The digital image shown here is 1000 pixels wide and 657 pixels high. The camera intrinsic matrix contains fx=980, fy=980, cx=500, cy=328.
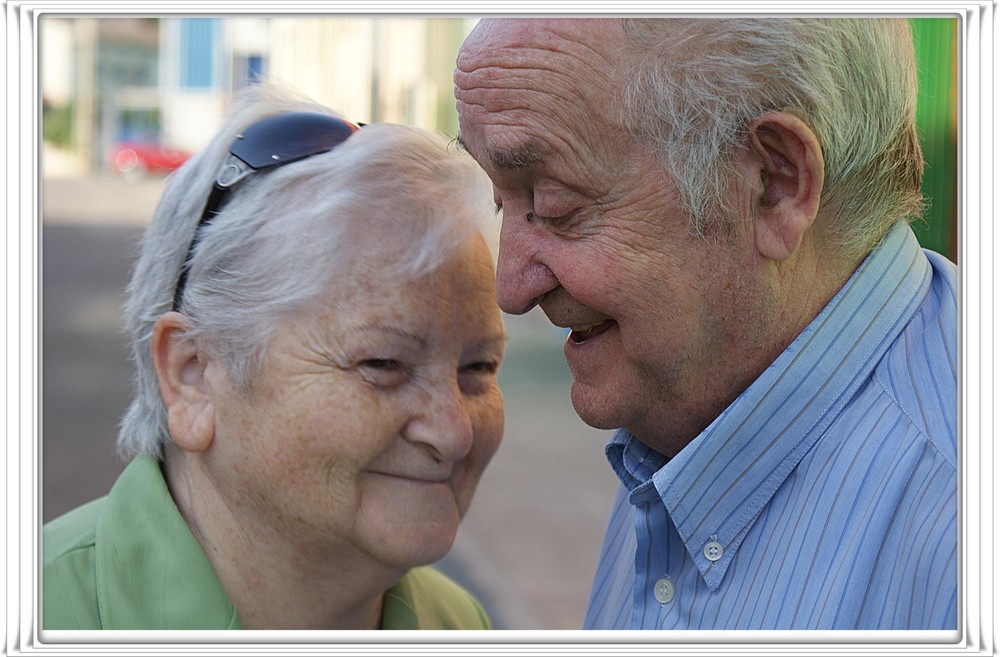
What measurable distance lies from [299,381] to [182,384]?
0.28m

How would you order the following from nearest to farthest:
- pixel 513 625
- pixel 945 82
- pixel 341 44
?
1. pixel 945 82
2. pixel 513 625
3. pixel 341 44

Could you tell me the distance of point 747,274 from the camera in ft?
4.91

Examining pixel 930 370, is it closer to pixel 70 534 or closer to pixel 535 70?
pixel 535 70

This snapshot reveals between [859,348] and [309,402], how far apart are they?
959 millimetres

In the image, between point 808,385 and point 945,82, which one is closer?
point 808,385

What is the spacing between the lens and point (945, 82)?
92.4 inches

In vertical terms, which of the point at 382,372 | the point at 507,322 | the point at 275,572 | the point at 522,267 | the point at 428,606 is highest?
the point at 522,267

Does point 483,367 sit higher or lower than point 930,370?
lower

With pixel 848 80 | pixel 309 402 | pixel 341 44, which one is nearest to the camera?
pixel 848 80

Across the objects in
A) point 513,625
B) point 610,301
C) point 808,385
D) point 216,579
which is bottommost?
point 513,625

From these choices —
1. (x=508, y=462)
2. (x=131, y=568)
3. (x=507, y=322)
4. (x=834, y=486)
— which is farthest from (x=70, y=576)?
(x=508, y=462)

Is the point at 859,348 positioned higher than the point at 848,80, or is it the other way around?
the point at 848,80
